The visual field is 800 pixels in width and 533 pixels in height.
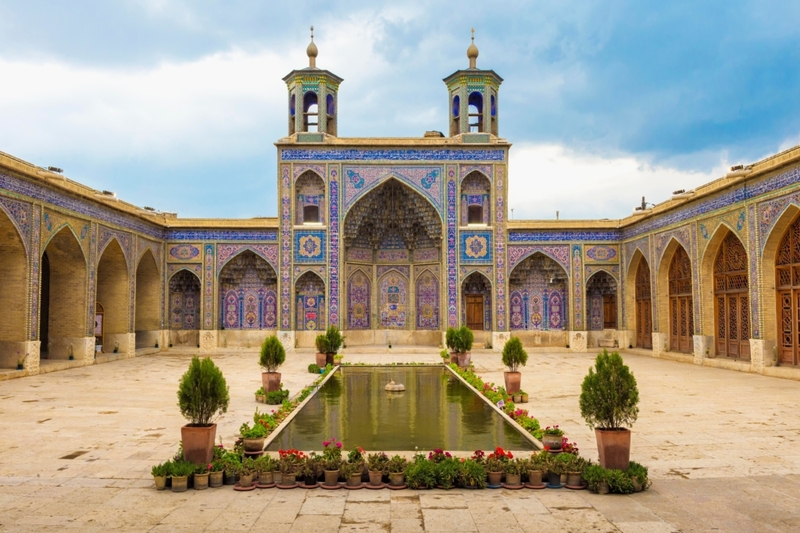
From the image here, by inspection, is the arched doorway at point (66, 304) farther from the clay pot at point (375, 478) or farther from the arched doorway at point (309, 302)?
the clay pot at point (375, 478)

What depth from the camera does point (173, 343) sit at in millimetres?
21359

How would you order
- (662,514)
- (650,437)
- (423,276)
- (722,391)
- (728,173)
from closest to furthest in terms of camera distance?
(662,514) → (650,437) → (722,391) → (728,173) → (423,276)

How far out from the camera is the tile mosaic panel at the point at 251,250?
20453 millimetres

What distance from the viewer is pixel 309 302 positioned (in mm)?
20484

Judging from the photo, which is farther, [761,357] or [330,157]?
[330,157]

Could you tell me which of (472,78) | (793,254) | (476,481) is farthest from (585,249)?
(476,481)

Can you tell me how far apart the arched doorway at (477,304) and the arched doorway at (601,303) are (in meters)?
3.31

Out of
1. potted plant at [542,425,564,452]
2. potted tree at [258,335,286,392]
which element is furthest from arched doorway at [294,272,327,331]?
potted plant at [542,425,564,452]

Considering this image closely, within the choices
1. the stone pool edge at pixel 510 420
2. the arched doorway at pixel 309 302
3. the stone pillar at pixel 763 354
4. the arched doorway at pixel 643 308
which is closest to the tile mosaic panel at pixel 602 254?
the arched doorway at pixel 643 308

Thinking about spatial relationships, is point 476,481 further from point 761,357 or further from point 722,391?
point 761,357

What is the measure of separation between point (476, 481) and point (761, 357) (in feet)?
34.4

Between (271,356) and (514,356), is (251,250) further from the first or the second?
(514,356)

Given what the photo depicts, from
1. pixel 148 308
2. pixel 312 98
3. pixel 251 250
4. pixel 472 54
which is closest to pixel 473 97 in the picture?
pixel 472 54

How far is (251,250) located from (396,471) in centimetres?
1597
